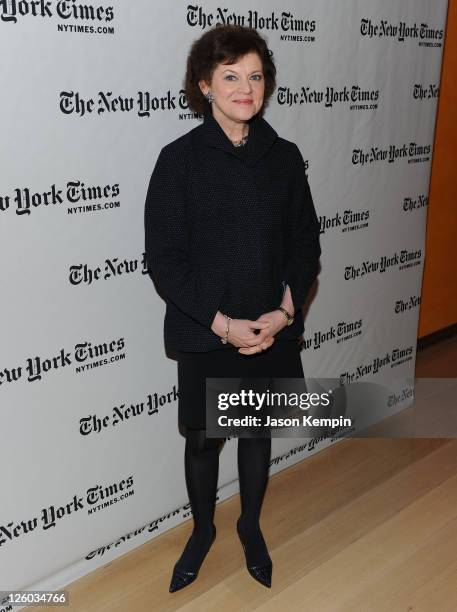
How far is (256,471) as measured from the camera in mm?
2203

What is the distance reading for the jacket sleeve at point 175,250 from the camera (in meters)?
1.90

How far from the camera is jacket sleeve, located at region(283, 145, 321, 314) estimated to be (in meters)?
2.07

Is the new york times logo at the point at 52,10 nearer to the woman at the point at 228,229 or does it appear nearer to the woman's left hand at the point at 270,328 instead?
the woman at the point at 228,229

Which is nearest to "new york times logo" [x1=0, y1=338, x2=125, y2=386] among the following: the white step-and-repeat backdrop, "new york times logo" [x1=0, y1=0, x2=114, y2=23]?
the white step-and-repeat backdrop

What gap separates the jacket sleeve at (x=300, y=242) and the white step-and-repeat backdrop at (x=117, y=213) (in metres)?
0.42

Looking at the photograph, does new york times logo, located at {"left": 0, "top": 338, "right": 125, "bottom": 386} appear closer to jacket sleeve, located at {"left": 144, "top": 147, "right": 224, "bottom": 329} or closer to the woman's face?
jacket sleeve, located at {"left": 144, "top": 147, "right": 224, "bottom": 329}

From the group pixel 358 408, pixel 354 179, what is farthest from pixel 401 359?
pixel 354 179

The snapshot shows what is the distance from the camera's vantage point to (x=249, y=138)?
197 cm

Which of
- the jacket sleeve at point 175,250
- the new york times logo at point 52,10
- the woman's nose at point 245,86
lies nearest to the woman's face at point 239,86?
the woman's nose at point 245,86

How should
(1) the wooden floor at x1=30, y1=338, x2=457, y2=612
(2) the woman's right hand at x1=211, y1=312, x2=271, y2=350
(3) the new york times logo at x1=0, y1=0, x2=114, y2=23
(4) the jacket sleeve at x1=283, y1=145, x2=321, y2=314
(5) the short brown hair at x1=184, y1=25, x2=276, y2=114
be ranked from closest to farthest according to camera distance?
(3) the new york times logo at x1=0, y1=0, x2=114, y2=23 < (5) the short brown hair at x1=184, y1=25, x2=276, y2=114 < (2) the woman's right hand at x1=211, y1=312, x2=271, y2=350 < (4) the jacket sleeve at x1=283, y1=145, x2=321, y2=314 < (1) the wooden floor at x1=30, y1=338, x2=457, y2=612

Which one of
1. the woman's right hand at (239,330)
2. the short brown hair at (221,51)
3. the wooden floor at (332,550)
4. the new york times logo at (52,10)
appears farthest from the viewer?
the wooden floor at (332,550)

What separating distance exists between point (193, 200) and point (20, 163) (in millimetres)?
474

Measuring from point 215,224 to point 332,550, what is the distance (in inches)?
49.4

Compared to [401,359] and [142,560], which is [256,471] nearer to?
[142,560]
